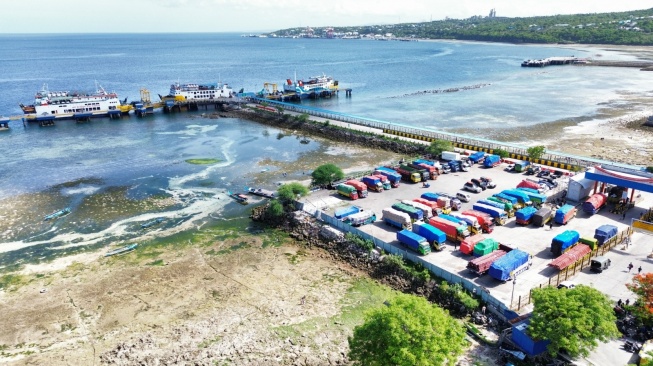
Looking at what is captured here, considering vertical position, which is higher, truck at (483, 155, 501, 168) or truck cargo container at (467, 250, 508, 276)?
truck at (483, 155, 501, 168)

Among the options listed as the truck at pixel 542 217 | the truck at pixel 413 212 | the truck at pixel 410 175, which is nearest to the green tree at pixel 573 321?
the truck at pixel 542 217

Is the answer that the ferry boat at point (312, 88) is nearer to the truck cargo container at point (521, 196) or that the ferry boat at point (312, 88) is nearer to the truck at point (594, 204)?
the truck cargo container at point (521, 196)

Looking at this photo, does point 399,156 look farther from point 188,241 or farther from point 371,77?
point 371,77

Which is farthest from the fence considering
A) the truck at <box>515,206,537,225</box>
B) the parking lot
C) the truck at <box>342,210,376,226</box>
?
the truck at <box>342,210,376,226</box>

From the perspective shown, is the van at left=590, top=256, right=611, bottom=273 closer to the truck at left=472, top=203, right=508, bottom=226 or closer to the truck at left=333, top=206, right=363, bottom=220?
the truck at left=472, top=203, right=508, bottom=226

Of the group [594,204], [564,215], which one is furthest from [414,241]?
[594,204]

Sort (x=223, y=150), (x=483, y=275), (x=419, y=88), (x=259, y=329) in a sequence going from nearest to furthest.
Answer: (x=259, y=329)
(x=483, y=275)
(x=223, y=150)
(x=419, y=88)

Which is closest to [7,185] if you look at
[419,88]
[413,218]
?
[413,218]
